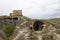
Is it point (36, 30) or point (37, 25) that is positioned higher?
point (37, 25)

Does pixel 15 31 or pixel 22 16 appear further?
pixel 22 16

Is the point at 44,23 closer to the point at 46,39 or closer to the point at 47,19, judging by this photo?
the point at 47,19

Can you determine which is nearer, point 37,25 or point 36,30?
point 36,30

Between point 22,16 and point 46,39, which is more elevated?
point 22,16

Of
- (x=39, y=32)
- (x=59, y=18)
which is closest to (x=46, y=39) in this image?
(x=39, y=32)

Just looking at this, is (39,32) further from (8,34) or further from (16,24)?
(8,34)

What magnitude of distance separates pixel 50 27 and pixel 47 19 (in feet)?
5.80

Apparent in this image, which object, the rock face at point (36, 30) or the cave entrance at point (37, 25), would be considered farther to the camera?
the cave entrance at point (37, 25)

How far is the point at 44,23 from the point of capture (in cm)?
3809

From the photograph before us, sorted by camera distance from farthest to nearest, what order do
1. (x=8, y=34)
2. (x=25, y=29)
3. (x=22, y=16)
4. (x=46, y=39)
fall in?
(x=22, y=16)
(x=25, y=29)
(x=46, y=39)
(x=8, y=34)

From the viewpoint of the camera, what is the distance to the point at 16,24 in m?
39.4

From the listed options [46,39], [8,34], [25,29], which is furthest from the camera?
[25,29]

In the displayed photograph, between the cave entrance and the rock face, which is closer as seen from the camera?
the rock face

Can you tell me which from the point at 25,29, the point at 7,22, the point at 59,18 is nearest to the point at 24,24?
the point at 25,29
